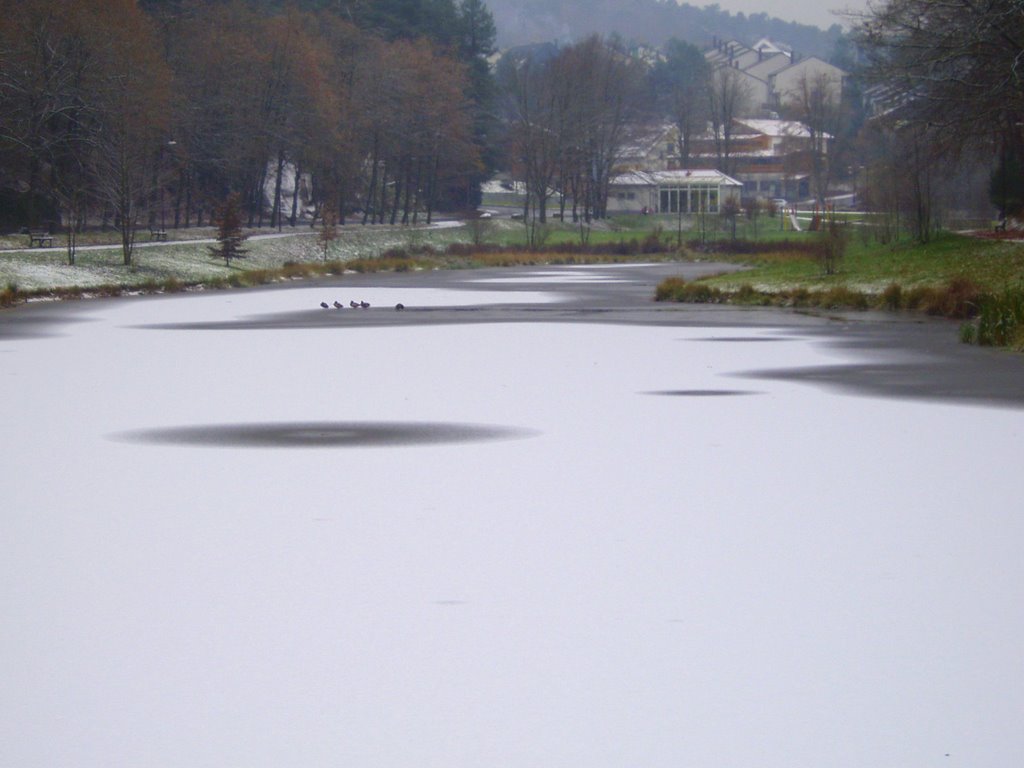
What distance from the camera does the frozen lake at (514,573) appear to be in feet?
23.0

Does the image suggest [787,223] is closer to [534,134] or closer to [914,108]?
[534,134]

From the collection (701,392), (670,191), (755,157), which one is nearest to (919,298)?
(701,392)

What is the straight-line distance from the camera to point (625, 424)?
1641 cm

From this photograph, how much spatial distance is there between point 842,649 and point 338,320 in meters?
26.7

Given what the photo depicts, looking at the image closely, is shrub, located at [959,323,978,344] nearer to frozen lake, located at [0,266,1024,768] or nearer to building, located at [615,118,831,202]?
frozen lake, located at [0,266,1024,768]

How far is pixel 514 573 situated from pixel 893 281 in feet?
99.0

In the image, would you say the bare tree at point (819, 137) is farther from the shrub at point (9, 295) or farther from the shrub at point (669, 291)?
the shrub at point (9, 295)

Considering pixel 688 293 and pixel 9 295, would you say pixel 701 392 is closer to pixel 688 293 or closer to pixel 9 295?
pixel 688 293

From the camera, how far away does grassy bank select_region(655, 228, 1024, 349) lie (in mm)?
34531

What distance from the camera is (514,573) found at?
382 inches

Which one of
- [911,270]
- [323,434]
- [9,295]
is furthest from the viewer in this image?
[9,295]

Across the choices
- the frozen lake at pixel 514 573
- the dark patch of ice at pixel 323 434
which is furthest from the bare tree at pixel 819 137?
the dark patch of ice at pixel 323 434

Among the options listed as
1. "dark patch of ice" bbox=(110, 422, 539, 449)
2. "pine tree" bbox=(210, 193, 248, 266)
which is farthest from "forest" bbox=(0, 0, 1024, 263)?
"dark patch of ice" bbox=(110, 422, 539, 449)

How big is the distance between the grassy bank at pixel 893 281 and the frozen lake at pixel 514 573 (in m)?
14.5
